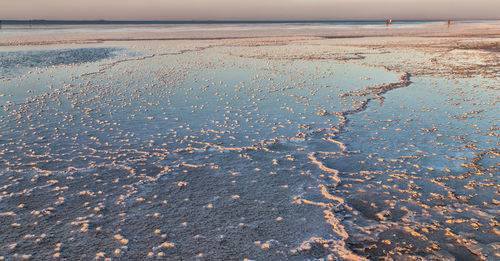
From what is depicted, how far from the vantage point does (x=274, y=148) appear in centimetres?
607

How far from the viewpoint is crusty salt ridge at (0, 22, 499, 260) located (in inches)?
138

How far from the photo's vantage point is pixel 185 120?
25.4ft

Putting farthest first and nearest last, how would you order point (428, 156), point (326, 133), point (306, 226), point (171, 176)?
point (326, 133) → point (428, 156) → point (171, 176) → point (306, 226)

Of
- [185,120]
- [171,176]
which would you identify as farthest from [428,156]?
[185,120]

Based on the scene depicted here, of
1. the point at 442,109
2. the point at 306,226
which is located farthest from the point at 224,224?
the point at 442,109

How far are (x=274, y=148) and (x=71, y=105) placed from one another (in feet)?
19.4

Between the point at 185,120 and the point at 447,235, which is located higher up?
the point at 185,120

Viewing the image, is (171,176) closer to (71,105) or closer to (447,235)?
(447,235)

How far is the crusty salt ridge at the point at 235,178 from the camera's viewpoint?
3.50 metres

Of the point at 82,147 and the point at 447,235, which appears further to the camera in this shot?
the point at 82,147

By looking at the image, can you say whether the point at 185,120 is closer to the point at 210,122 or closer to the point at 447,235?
the point at 210,122

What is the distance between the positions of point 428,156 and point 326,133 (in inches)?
74.7

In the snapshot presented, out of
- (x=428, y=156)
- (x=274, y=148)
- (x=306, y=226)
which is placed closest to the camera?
(x=306, y=226)

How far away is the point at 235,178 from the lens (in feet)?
16.2
